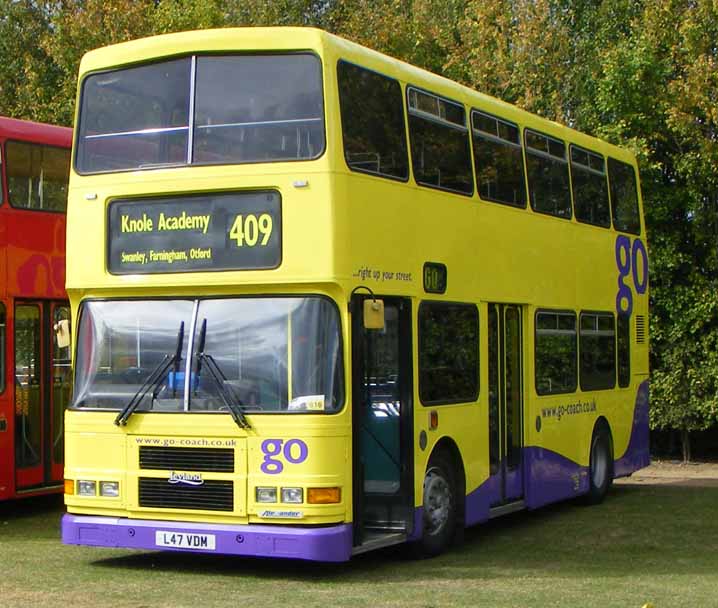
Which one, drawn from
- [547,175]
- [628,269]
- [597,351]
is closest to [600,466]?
[597,351]

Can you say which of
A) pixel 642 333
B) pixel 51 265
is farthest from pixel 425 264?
pixel 642 333

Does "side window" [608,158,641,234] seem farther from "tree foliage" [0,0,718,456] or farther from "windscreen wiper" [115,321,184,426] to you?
"windscreen wiper" [115,321,184,426]

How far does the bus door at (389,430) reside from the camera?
11.8 m

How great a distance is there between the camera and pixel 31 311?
1574 cm

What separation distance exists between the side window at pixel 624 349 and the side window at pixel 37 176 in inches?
285

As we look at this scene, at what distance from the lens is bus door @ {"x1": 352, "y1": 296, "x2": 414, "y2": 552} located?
11.8 meters

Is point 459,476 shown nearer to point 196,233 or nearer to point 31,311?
point 196,233

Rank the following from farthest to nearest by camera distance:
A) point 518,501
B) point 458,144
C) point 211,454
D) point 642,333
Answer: point 642,333 < point 518,501 < point 458,144 < point 211,454

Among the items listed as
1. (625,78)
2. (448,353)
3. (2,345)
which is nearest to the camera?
(448,353)

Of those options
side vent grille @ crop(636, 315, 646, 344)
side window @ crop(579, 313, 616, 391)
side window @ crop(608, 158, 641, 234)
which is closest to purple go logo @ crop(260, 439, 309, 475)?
side window @ crop(579, 313, 616, 391)

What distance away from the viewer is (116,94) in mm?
12078

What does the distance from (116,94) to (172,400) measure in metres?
2.78

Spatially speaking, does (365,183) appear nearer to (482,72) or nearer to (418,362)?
(418,362)

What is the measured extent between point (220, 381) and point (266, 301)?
2.41 feet
